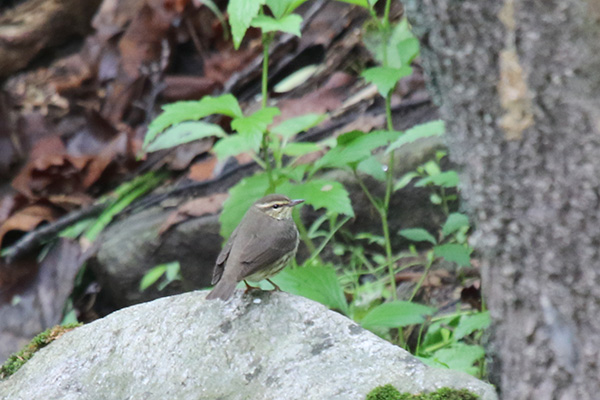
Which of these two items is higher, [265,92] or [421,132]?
[265,92]

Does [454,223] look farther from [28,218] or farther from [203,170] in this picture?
[28,218]

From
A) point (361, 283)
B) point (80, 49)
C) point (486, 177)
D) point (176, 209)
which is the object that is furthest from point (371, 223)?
point (80, 49)

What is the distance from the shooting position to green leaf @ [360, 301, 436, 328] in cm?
359

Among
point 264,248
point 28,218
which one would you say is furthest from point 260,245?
point 28,218

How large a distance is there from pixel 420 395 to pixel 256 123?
1.69m

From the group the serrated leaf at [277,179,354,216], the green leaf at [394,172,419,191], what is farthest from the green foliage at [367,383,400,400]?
the green leaf at [394,172,419,191]

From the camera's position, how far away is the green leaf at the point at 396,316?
3588 millimetres

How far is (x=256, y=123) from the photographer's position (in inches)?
149

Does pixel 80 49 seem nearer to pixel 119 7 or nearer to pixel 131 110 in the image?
pixel 119 7

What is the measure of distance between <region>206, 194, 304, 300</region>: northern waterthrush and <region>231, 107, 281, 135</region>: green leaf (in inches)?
17.8

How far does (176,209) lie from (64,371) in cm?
320

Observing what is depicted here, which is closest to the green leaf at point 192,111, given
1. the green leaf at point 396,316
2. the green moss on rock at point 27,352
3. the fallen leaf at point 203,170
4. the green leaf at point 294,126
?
the green leaf at point 294,126

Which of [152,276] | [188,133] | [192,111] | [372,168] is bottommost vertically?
[152,276]

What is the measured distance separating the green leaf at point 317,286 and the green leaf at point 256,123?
0.71 meters
